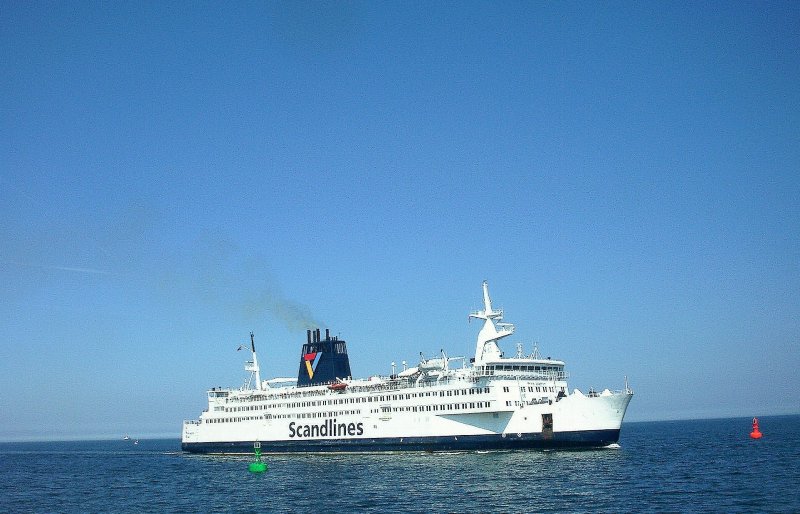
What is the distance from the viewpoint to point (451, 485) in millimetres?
39219

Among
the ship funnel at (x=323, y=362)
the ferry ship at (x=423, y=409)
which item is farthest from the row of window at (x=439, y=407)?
the ship funnel at (x=323, y=362)

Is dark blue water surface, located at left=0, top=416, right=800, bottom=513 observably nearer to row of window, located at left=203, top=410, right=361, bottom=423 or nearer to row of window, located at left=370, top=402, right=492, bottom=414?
row of window, located at left=370, top=402, right=492, bottom=414

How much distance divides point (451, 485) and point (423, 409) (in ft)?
57.7

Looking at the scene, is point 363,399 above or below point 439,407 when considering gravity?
→ above

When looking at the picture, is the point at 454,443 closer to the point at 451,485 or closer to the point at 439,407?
the point at 439,407

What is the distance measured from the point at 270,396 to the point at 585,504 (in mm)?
43081

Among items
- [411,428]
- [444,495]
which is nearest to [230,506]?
[444,495]

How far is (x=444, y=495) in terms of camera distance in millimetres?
36250

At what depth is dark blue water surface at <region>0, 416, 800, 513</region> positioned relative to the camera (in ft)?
111

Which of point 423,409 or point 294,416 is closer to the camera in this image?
point 423,409

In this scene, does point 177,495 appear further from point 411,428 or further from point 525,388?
point 525,388

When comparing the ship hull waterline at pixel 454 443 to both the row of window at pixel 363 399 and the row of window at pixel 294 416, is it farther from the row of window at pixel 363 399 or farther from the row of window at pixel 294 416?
the row of window at pixel 363 399

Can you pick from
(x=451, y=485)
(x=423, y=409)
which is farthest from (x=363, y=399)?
(x=451, y=485)

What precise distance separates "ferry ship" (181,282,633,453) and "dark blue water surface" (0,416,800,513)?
1481 mm
